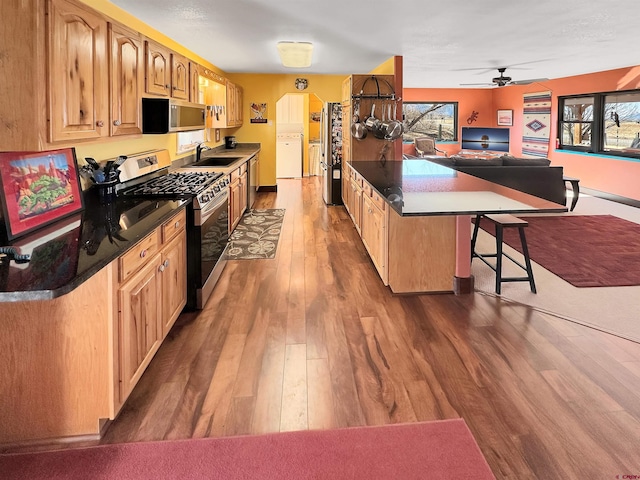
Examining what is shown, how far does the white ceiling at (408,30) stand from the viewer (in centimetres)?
356

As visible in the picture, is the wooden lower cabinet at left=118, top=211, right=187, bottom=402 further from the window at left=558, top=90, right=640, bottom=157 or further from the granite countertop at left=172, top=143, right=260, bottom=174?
the window at left=558, top=90, right=640, bottom=157

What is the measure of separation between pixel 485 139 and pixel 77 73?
37.6 feet

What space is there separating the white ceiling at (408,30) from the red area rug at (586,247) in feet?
7.24

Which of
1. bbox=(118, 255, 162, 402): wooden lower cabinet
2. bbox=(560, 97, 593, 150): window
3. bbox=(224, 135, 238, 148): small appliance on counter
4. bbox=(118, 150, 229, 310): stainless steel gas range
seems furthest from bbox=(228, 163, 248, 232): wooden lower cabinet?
bbox=(560, 97, 593, 150): window

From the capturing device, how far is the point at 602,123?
27.5 ft

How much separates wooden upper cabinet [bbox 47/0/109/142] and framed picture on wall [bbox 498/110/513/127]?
11.1m

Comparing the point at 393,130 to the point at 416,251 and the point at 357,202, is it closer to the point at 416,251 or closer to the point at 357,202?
the point at 357,202

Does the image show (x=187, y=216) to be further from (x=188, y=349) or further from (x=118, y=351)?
(x=118, y=351)

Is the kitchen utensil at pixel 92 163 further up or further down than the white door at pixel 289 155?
further down

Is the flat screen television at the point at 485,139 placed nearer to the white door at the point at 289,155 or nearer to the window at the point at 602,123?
the window at the point at 602,123

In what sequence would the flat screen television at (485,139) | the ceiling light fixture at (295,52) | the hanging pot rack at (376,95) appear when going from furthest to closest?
the flat screen television at (485,139), the hanging pot rack at (376,95), the ceiling light fixture at (295,52)

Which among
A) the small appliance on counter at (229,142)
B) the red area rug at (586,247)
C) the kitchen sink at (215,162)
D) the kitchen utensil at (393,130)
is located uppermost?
the small appliance on counter at (229,142)

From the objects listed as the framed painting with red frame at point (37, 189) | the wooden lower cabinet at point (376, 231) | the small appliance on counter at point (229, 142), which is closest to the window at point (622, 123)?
the wooden lower cabinet at point (376, 231)

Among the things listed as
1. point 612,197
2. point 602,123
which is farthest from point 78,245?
point 602,123
